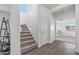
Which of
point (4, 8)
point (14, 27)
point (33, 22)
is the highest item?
point (4, 8)

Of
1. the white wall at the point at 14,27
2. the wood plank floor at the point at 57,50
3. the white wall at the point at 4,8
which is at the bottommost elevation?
the wood plank floor at the point at 57,50

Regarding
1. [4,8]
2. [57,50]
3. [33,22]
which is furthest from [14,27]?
[33,22]

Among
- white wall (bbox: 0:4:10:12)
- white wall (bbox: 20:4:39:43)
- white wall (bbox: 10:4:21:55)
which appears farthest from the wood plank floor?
white wall (bbox: 0:4:10:12)

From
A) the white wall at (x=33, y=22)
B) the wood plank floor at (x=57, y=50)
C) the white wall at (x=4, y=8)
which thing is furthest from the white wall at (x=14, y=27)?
the white wall at (x=33, y=22)

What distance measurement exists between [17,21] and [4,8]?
405 mm

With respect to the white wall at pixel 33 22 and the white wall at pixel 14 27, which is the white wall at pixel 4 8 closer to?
the white wall at pixel 14 27

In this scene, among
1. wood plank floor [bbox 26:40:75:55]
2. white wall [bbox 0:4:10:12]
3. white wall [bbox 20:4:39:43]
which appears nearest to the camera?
white wall [bbox 0:4:10:12]

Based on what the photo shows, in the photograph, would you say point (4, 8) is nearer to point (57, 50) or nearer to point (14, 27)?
point (14, 27)

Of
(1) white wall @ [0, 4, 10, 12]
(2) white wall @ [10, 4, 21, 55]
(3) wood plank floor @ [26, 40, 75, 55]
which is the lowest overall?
(3) wood plank floor @ [26, 40, 75, 55]

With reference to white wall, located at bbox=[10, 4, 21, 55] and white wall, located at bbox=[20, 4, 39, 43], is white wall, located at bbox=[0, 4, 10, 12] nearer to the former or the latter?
white wall, located at bbox=[10, 4, 21, 55]

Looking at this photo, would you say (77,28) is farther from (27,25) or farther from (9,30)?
(27,25)

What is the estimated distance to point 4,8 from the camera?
6.47ft

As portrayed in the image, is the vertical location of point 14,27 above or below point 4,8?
below
